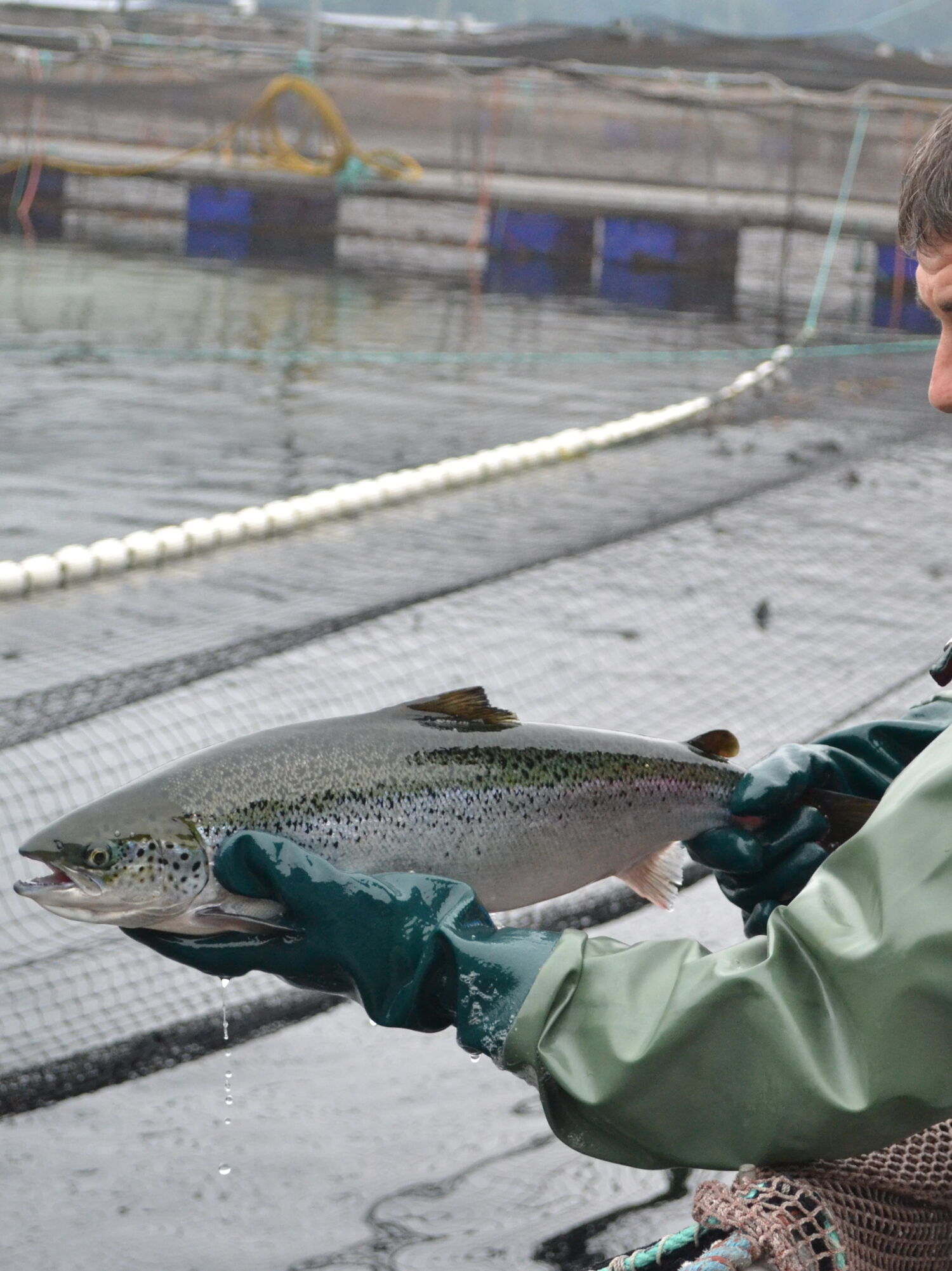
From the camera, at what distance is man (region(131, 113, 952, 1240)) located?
5.86 feet

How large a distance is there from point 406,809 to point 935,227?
3.50ft

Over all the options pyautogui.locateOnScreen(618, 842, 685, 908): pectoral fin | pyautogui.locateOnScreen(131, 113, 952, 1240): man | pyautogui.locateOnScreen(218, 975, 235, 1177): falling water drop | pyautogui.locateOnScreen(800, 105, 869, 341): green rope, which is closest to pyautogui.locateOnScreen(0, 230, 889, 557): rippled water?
pyautogui.locateOnScreen(800, 105, 869, 341): green rope

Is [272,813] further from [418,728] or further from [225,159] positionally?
[225,159]

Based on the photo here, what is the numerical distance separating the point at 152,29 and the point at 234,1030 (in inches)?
1517

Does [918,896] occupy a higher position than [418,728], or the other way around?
[918,896]

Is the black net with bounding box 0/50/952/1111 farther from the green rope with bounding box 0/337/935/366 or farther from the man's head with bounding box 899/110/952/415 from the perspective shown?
the man's head with bounding box 899/110/952/415

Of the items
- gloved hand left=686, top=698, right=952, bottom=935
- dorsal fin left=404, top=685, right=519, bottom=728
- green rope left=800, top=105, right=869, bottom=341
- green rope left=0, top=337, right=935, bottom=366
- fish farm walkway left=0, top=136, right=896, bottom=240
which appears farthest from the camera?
fish farm walkway left=0, top=136, right=896, bottom=240

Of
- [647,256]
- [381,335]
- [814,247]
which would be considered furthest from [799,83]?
[381,335]

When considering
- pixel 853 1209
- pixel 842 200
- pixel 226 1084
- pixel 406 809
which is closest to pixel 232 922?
pixel 406 809

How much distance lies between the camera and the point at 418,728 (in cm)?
262

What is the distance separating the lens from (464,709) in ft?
8.77

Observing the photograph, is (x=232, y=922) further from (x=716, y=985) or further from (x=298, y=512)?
(x=298, y=512)

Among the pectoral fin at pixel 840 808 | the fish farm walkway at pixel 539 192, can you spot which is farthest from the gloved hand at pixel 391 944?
the fish farm walkway at pixel 539 192

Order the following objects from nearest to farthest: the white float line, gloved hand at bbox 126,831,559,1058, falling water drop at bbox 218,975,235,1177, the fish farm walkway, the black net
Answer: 1. gloved hand at bbox 126,831,559,1058
2. falling water drop at bbox 218,975,235,1177
3. the black net
4. the white float line
5. the fish farm walkway
